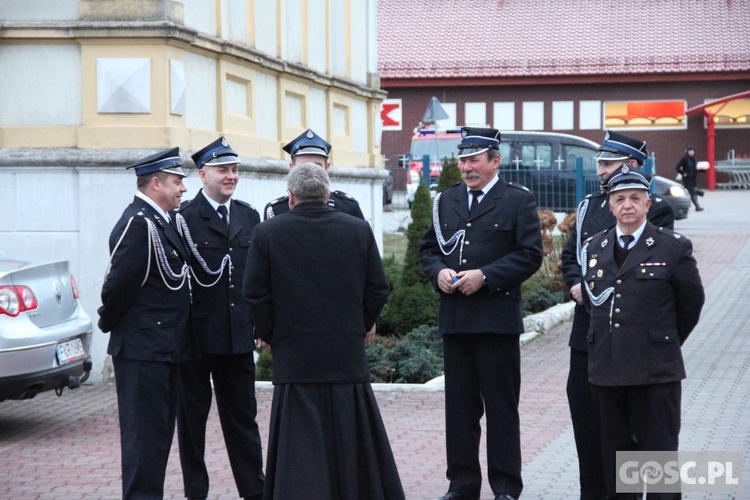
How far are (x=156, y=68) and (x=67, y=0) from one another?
1072 mm

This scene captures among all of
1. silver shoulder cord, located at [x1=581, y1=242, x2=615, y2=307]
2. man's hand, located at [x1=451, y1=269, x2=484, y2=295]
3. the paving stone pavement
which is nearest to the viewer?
silver shoulder cord, located at [x1=581, y1=242, x2=615, y2=307]

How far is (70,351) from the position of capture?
9.68 m

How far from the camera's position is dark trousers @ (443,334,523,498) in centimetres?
741

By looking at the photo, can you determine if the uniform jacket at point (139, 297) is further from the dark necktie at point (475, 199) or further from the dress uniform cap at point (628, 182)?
the dress uniform cap at point (628, 182)

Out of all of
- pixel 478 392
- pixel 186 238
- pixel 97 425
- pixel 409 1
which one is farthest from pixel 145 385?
pixel 409 1

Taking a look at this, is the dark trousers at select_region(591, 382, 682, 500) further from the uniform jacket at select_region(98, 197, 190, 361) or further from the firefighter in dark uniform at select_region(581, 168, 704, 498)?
the uniform jacket at select_region(98, 197, 190, 361)

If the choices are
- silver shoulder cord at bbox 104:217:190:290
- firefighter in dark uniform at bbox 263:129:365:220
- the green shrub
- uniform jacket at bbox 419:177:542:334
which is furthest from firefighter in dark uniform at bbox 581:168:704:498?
the green shrub

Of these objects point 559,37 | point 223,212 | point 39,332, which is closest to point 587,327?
point 223,212

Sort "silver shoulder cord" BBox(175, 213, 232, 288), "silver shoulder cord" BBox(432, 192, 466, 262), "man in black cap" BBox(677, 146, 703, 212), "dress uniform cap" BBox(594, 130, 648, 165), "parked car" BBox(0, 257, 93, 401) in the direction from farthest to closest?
"man in black cap" BBox(677, 146, 703, 212)
"parked car" BBox(0, 257, 93, 401)
"silver shoulder cord" BBox(432, 192, 466, 262)
"silver shoulder cord" BBox(175, 213, 232, 288)
"dress uniform cap" BBox(594, 130, 648, 165)

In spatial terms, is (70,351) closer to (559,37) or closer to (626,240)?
(626,240)

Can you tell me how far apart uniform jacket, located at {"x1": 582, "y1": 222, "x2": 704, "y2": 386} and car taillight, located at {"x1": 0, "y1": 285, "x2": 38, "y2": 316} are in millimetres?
4676

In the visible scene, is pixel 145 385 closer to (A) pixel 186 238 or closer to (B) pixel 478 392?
(A) pixel 186 238

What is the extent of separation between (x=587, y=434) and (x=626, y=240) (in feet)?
4.21

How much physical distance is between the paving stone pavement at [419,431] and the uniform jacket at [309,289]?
5.55 feet
